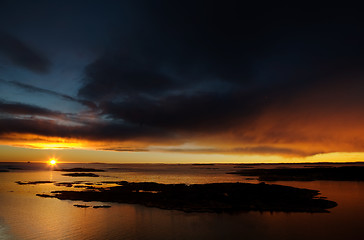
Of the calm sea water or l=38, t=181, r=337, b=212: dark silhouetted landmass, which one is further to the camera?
l=38, t=181, r=337, b=212: dark silhouetted landmass

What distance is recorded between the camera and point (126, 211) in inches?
1275

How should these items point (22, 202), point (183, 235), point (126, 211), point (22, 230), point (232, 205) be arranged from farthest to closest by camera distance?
1. point (22, 202)
2. point (232, 205)
3. point (126, 211)
4. point (22, 230)
5. point (183, 235)

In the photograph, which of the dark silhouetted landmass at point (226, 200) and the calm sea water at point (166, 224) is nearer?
the calm sea water at point (166, 224)

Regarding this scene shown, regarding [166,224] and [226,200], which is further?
[226,200]

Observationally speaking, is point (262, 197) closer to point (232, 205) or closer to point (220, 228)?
point (232, 205)

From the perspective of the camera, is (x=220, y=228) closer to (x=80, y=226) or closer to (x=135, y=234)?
(x=135, y=234)

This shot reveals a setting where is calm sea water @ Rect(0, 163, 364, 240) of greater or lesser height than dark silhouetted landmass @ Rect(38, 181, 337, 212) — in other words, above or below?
below

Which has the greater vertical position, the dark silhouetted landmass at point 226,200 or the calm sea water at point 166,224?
the dark silhouetted landmass at point 226,200

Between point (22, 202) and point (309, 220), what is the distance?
124ft

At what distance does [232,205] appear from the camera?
3447 cm

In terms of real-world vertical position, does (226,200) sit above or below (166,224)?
above

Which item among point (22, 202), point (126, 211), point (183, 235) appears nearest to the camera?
point (183, 235)

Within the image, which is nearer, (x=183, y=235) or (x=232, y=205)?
(x=183, y=235)

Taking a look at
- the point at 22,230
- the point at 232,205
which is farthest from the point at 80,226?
the point at 232,205
